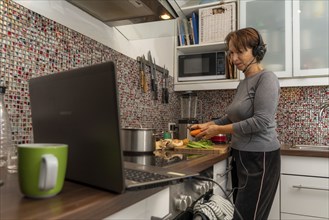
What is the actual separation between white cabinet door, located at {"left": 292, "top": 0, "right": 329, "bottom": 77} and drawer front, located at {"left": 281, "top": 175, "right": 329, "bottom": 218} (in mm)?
736

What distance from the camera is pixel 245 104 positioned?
1357mm

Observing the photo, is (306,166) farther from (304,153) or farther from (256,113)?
(256,113)

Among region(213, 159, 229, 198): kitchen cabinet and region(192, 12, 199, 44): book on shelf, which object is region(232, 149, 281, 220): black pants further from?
region(192, 12, 199, 44): book on shelf

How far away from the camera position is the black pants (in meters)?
1.30

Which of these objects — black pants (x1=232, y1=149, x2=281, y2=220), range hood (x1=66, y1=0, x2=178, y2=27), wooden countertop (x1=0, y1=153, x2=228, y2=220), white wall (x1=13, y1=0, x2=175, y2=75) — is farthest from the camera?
black pants (x1=232, y1=149, x2=281, y2=220)

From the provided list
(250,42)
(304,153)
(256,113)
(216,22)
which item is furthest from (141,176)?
(216,22)

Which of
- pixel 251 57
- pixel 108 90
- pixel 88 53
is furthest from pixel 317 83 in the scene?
pixel 108 90

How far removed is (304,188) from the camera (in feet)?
5.40

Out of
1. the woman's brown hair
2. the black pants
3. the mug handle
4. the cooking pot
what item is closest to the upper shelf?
the woman's brown hair

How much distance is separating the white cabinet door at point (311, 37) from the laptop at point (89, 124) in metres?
1.61

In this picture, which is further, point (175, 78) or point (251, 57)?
point (175, 78)

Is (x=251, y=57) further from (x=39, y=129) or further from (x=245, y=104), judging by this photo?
(x=39, y=129)

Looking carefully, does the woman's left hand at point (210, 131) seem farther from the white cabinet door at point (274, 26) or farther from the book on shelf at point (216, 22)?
the book on shelf at point (216, 22)

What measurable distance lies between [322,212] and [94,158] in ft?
5.36
